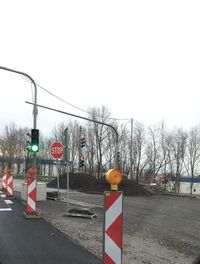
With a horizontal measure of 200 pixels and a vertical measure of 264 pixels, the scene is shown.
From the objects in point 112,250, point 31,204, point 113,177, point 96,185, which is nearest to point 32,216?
point 31,204

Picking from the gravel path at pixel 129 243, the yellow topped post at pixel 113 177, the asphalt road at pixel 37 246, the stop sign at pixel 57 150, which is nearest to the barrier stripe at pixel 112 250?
the yellow topped post at pixel 113 177

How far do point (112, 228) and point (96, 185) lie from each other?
113ft

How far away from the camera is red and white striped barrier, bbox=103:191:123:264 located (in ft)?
22.5

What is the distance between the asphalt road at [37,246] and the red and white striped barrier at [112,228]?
1.74 metres

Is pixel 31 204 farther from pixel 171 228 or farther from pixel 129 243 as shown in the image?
pixel 129 243

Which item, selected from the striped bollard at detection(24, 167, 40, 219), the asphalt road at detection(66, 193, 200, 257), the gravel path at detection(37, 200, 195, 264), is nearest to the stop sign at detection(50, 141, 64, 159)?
the asphalt road at detection(66, 193, 200, 257)

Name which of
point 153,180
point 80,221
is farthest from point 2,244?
point 153,180

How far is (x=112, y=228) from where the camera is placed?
6.93m

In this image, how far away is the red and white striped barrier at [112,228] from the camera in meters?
6.86

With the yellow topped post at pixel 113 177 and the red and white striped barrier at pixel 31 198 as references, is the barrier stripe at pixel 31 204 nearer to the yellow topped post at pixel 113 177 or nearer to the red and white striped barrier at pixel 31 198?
the red and white striped barrier at pixel 31 198

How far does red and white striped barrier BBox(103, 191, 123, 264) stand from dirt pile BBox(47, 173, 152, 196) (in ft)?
93.2

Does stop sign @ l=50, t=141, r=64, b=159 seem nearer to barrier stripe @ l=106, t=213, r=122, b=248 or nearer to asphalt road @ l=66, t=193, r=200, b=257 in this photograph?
asphalt road @ l=66, t=193, r=200, b=257

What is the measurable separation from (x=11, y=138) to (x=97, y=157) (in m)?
29.6

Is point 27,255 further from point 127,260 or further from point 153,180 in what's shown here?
point 153,180
